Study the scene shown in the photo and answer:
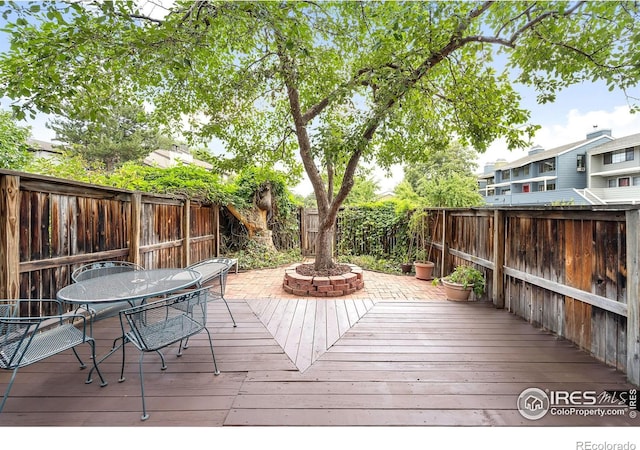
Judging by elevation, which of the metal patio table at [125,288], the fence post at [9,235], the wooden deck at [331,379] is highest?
the fence post at [9,235]

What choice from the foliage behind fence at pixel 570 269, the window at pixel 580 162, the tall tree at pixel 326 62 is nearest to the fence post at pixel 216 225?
the tall tree at pixel 326 62

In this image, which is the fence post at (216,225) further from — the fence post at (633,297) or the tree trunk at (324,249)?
the fence post at (633,297)

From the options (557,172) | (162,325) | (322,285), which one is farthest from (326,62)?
(557,172)

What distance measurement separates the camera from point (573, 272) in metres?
2.57

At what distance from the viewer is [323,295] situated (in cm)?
443

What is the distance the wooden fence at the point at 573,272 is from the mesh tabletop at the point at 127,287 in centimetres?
348

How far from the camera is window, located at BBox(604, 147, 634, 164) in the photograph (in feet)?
16.7

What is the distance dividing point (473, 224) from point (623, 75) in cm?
247

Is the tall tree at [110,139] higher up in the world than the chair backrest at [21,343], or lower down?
higher up

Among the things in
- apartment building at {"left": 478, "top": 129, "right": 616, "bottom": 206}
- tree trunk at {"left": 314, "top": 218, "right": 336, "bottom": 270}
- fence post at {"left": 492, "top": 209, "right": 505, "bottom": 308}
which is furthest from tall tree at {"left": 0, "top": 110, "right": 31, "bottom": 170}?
apartment building at {"left": 478, "top": 129, "right": 616, "bottom": 206}

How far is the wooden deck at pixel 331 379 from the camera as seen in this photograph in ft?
5.27

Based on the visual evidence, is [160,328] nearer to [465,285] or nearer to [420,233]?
[465,285]

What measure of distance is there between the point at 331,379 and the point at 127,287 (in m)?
1.93
